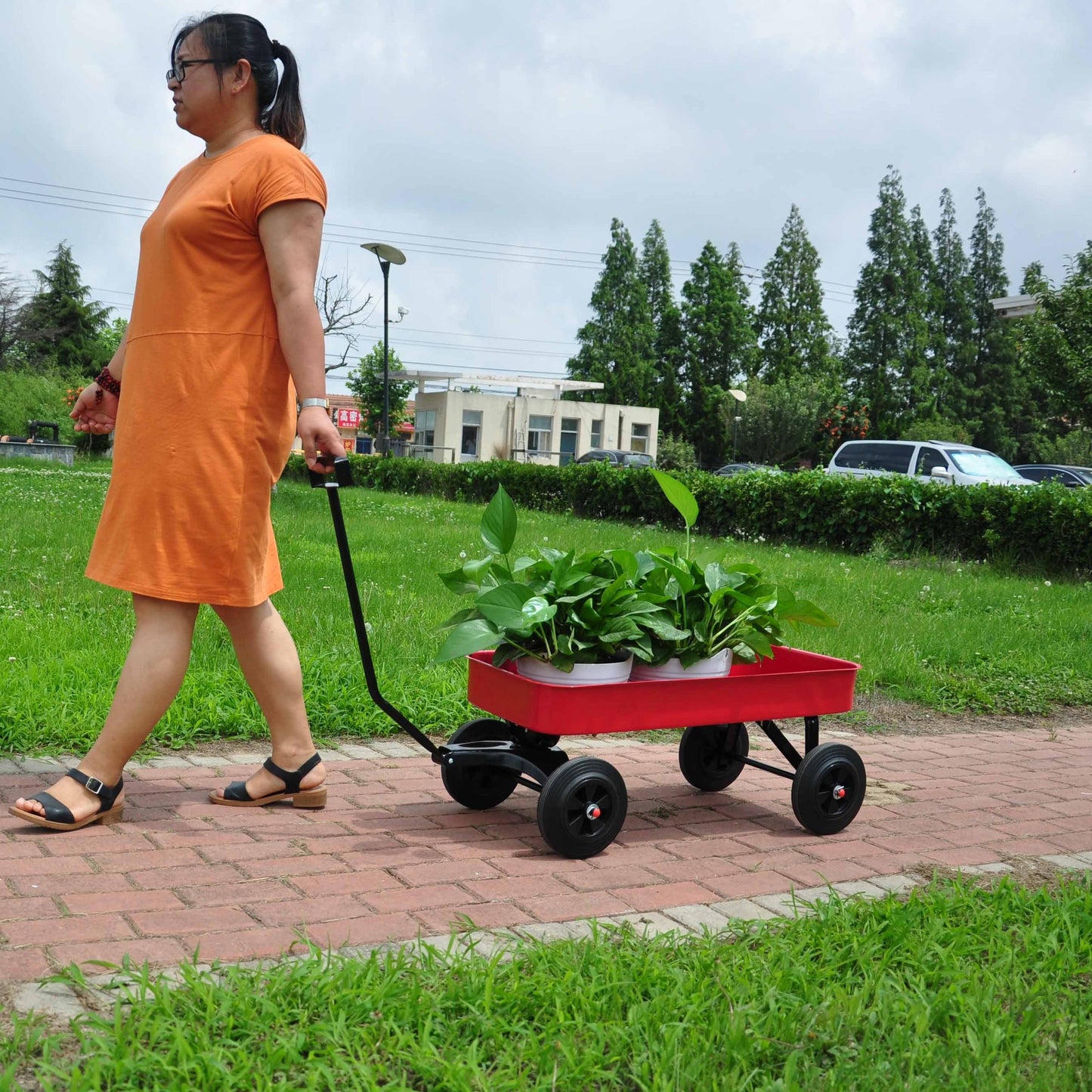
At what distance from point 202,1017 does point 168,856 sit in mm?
1014

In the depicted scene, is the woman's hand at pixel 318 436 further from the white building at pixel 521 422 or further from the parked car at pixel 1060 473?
the white building at pixel 521 422

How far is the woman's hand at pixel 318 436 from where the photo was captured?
10.4 ft

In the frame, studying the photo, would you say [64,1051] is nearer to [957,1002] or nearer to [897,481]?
[957,1002]

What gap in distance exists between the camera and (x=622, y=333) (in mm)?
60875

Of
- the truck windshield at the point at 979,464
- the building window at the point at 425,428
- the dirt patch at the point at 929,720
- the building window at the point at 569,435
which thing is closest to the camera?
the dirt patch at the point at 929,720

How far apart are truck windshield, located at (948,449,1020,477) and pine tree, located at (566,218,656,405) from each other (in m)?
43.0

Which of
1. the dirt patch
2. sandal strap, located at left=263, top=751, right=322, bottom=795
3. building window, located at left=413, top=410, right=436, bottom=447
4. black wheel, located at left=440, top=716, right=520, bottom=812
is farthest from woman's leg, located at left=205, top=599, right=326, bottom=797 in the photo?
building window, located at left=413, top=410, right=436, bottom=447

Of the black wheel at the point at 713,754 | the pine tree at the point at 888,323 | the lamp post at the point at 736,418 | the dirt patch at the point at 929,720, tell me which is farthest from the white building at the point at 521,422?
the black wheel at the point at 713,754

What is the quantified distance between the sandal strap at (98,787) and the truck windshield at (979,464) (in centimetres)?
1563

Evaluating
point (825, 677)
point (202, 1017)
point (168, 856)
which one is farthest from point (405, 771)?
point (202, 1017)

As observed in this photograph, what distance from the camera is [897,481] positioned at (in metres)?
13.8

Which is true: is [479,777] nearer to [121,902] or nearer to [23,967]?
[121,902]

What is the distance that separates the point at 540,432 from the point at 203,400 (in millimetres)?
54582

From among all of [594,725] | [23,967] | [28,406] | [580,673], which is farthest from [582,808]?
[28,406]
